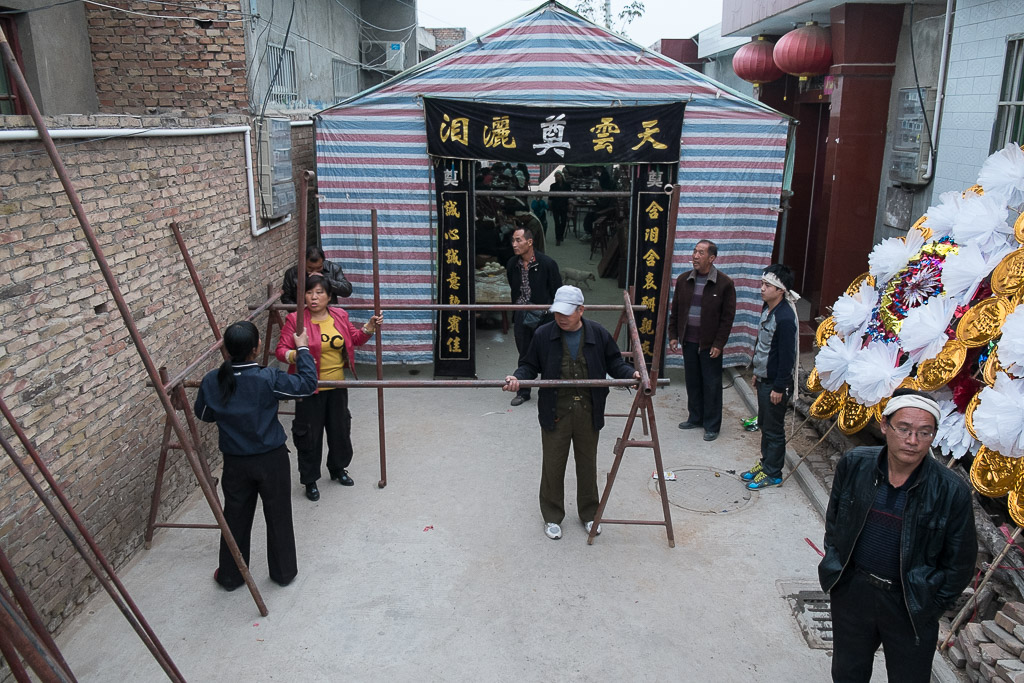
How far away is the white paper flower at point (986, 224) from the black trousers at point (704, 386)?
2.48 meters

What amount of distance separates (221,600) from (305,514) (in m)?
1.15

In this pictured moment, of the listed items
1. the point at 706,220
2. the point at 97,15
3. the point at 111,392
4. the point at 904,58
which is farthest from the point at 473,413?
the point at 904,58

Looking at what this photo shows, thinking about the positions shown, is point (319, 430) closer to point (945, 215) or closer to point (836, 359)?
point (836, 359)

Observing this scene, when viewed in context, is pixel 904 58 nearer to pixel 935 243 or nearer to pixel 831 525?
pixel 935 243

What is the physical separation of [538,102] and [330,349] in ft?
12.5

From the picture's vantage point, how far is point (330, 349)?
588 centimetres

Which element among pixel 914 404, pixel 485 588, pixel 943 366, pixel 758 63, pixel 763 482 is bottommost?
pixel 485 588

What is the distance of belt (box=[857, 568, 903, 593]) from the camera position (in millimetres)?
3389

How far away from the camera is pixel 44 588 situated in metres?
4.36

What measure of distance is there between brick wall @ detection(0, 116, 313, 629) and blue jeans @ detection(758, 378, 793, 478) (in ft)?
15.1

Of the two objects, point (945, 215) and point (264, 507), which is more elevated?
point (945, 215)

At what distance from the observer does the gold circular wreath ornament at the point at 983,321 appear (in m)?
4.63

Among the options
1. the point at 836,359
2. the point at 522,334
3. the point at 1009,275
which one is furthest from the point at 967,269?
the point at 522,334

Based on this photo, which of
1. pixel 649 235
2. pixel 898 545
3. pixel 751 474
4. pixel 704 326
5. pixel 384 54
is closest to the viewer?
pixel 898 545
